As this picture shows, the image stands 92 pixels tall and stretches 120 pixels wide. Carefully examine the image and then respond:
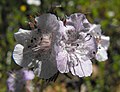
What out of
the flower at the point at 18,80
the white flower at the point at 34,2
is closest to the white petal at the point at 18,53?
the flower at the point at 18,80

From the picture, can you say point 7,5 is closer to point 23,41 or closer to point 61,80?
point 61,80

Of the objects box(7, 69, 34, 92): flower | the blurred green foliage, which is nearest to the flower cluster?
box(7, 69, 34, 92): flower

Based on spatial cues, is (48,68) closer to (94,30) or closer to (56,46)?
(56,46)

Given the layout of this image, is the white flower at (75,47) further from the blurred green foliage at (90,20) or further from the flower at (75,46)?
the blurred green foliage at (90,20)

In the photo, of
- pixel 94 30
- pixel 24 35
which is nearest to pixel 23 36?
pixel 24 35

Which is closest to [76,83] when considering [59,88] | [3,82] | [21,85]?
[59,88]
